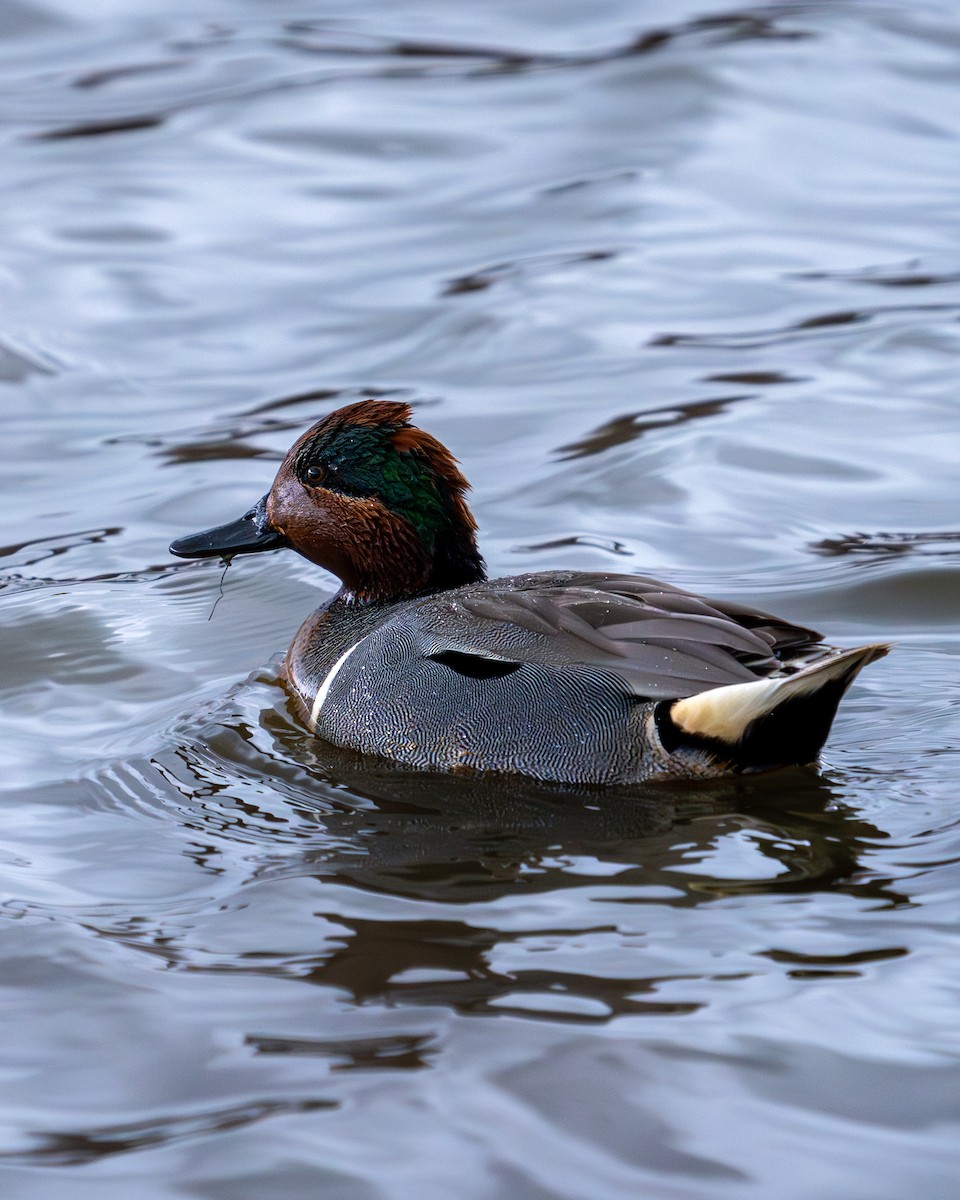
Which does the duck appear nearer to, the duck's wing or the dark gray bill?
the duck's wing

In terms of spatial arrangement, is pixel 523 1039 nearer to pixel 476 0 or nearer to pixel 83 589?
pixel 83 589

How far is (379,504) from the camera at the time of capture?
21.4 ft

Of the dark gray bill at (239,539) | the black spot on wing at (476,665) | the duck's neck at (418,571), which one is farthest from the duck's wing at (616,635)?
the dark gray bill at (239,539)

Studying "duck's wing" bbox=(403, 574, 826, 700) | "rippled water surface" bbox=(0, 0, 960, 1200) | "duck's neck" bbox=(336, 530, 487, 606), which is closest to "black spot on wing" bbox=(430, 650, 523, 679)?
"duck's wing" bbox=(403, 574, 826, 700)

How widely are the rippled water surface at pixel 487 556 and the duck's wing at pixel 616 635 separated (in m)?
0.41

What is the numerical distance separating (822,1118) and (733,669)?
68.7 inches

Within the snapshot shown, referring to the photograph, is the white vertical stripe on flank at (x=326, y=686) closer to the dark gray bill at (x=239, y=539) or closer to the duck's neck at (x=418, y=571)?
the duck's neck at (x=418, y=571)

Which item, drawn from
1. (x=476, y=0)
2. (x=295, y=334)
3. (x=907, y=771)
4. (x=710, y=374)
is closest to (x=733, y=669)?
(x=907, y=771)

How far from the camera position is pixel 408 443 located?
6.50 meters

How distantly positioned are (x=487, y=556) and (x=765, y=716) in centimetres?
288

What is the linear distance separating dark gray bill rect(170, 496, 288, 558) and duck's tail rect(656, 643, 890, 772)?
1.97 meters

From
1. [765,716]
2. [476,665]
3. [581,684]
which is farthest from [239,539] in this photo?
[765,716]

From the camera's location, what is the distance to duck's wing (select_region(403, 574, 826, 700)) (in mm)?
5367

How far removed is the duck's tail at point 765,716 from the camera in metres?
5.17
